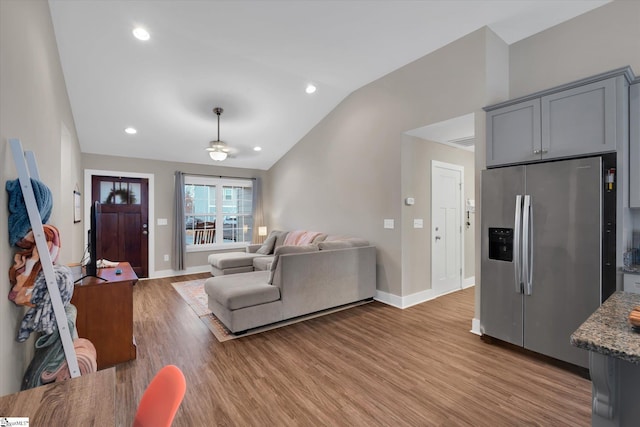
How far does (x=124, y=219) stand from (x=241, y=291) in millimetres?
4034

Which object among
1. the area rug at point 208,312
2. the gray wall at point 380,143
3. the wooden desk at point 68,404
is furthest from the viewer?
the gray wall at point 380,143

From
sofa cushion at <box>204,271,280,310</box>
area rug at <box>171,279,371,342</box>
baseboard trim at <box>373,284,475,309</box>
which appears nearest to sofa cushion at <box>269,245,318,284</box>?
sofa cushion at <box>204,271,280,310</box>

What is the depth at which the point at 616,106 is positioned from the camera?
2195mm

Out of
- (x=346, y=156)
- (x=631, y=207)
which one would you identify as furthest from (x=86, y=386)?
(x=346, y=156)

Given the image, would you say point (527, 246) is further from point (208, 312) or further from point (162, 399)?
point (208, 312)

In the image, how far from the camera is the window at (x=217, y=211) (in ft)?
21.1

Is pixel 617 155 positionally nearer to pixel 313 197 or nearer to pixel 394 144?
pixel 394 144

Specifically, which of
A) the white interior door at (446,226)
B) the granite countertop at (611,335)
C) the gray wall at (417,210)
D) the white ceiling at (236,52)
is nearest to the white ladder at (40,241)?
the white ceiling at (236,52)

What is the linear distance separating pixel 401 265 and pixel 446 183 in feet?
5.34

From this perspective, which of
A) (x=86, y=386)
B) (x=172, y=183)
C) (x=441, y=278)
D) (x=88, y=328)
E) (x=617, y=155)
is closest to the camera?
(x=86, y=386)

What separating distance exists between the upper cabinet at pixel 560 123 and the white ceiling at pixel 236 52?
1.01 metres

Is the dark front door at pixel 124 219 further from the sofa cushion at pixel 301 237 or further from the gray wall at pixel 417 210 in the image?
the gray wall at pixel 417 210

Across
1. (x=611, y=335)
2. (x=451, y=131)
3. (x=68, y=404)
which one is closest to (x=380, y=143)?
(x=451, y=131)

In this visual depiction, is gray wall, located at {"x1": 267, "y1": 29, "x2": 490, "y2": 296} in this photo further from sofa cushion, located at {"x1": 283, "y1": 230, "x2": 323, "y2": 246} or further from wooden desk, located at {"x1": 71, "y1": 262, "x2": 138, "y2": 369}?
wooden desk, located at {"x1": 71, "y1": 262, "x2": 138, "y2": 369}
